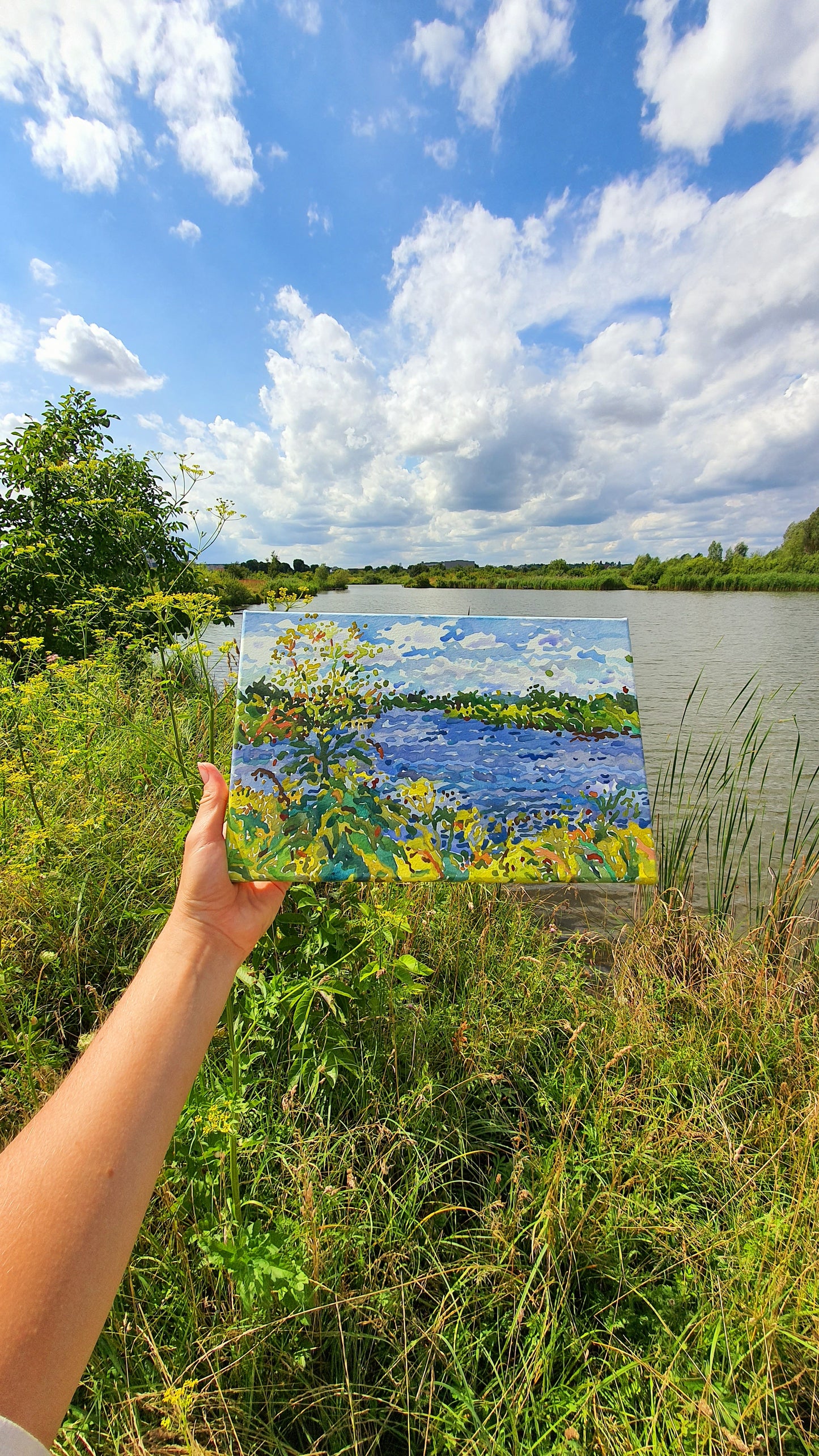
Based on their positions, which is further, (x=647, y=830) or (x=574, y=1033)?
(x=574, y=1033)

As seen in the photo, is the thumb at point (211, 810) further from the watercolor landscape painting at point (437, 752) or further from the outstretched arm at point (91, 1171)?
the outstretched arm at point (91, 1171)

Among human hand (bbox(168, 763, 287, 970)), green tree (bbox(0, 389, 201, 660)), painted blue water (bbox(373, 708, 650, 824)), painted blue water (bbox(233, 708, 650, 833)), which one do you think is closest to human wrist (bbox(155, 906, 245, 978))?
human hand (bbox(168, 763, 287, 970))

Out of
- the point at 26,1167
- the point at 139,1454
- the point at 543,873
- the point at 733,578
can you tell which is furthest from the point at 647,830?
the point at 733,578

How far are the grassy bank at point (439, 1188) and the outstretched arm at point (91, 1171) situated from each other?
278 mm

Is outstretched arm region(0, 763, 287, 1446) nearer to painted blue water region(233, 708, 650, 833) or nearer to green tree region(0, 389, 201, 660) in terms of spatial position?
painted blue water region(233, 708, 650, 833)

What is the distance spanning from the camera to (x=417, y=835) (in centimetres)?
145

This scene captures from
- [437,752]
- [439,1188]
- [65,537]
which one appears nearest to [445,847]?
[437,752]

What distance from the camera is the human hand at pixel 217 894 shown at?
1232 millimetres

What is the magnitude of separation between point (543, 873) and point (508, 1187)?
3.39 feet

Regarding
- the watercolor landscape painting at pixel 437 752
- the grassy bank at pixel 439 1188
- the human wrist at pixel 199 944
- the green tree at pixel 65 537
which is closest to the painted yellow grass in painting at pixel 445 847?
the watercolor landscape painting at pixel 437 752

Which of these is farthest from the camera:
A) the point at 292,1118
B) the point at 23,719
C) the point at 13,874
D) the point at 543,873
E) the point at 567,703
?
the point at 23,719

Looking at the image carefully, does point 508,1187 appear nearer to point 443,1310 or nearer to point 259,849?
point 443,1310

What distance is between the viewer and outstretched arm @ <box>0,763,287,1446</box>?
707mm

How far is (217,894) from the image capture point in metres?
1.28
